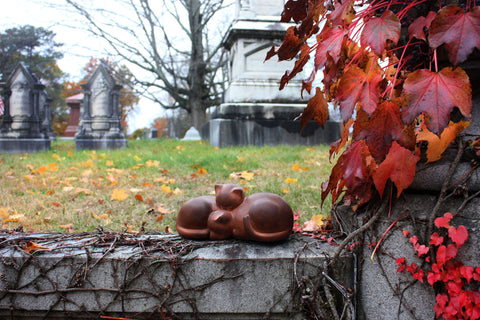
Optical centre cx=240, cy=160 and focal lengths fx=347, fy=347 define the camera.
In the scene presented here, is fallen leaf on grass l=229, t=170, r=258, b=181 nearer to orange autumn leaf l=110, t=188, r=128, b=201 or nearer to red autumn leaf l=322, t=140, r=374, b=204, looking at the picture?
A: orange autumn leaf l=110, t=188, r=128, b=201

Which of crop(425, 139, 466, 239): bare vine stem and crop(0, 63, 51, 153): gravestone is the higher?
crop(0, 63, 51, 153): gravestone

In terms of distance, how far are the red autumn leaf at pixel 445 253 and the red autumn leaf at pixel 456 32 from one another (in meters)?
0.54

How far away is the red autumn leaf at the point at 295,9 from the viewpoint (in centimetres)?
108

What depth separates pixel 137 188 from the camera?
2973mm

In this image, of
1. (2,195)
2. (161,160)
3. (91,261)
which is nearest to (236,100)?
(161,160)

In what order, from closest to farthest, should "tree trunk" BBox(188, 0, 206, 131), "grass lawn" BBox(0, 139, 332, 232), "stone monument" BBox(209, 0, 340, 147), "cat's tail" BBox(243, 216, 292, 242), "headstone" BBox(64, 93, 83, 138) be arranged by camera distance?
"cat's tail" BBox(243, 216, 292, 242) → "grass lawn" BBox(0, 139, 332, 232) → "stone monument" BBox(209, 0, 340, 147) → "tree trunk" BBox(188, 0, 206, 131) → "headstone" BBox(64, 93, 83, 138)

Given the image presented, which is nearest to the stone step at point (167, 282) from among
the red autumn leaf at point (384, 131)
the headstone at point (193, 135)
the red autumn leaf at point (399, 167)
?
the red autumn leaf at point (399, 167)

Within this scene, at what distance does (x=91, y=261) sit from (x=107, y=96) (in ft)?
26.5

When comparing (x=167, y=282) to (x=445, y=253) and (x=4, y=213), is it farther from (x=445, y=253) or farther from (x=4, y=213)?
(x=4, y=213)

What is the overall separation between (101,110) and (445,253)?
339 inches

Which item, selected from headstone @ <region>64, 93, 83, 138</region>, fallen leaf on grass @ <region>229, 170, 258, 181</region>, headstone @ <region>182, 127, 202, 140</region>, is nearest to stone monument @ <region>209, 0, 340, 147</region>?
fallen leaf on grass @ <region>229, 170, 258, 181</region>

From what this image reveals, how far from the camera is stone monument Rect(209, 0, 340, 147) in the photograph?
5945mm

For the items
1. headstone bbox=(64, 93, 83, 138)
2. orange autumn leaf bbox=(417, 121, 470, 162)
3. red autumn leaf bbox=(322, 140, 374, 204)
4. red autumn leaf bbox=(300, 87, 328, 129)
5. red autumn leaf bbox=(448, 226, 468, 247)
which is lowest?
red autumn leaf bbox=(448, 226, 468, 247)

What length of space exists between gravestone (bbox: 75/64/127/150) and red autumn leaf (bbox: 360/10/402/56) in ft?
26.0
